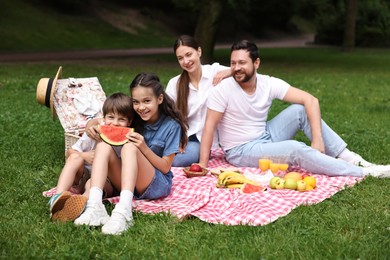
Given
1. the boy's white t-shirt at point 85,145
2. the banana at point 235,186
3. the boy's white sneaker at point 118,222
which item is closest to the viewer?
the boy's white sneaker at point 118,222

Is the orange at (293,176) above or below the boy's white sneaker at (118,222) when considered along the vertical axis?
above

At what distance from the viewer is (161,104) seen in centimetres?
502

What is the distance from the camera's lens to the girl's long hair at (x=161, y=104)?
191 inches

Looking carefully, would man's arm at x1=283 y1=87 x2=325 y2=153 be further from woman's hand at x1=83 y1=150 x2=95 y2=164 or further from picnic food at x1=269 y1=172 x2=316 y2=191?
woman's hand at x1=83 y1=150 x2=95 y2=164

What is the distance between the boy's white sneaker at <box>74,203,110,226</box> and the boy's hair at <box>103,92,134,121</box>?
0.84 metres

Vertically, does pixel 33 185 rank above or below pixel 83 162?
below

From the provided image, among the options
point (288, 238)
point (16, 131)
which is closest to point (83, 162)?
point (288, 238)

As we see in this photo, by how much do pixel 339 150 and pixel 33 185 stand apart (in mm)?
3066

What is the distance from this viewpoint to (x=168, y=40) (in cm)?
3609

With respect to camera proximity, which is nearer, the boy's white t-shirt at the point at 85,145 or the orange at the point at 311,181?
the boy's white t-shirt at the point at 85,145

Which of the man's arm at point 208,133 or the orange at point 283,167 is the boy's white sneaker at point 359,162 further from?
the man's arm at point 208,133

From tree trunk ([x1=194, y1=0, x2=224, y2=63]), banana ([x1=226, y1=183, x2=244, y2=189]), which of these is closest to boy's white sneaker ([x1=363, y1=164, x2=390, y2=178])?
banana ([x1=226, y1=183, x2=244, y2=189])

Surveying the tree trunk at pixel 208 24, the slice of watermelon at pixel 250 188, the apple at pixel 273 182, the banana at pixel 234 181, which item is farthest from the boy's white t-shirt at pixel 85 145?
the tree trunk at pixel 208 24

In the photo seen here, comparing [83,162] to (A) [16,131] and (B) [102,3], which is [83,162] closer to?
(A) [16,131]
